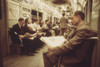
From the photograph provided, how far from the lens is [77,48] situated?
69.6 inches

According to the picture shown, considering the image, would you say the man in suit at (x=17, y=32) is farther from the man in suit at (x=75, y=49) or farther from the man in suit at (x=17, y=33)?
the man in suit at (x=75, y=49)

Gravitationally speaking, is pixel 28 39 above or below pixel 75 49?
below

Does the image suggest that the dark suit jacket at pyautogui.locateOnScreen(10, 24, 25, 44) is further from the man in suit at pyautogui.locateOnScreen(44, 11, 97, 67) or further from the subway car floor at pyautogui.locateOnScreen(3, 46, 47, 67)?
the man in suit at pyautogui.locateOnScreen(44, 11, 97, 67)

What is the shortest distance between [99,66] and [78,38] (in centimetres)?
48

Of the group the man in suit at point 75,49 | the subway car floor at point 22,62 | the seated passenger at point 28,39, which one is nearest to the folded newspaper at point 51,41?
the man in suit at point 75,49

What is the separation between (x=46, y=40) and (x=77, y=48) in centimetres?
56

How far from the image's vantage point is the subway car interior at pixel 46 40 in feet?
5.65

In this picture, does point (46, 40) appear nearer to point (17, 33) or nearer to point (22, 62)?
point (22, 62)

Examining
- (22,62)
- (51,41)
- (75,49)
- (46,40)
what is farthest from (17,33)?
(75,49)

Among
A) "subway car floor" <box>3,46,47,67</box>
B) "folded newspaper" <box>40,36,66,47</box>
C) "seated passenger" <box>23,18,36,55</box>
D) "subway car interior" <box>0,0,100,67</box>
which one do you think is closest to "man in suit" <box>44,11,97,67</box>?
"subway car interior" <box>0,0,100,67</box>

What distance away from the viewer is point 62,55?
1857mm

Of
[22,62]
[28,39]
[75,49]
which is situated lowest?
[22,62]

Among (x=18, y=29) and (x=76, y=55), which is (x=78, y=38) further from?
(x=18, y=29)

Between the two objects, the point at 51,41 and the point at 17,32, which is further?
the point at 17,32
